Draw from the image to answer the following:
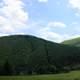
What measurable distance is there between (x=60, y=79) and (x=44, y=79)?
10212 mm

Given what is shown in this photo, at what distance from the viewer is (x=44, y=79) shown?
15412 centimetres

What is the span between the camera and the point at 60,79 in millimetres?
149250

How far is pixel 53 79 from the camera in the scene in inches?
6053

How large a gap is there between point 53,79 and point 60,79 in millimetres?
5877

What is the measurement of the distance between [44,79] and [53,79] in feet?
17.2
